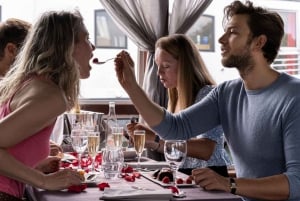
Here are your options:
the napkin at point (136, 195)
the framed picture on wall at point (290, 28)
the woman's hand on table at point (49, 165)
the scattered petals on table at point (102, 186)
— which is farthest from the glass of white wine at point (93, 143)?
the framed picture on wall at point (290, 28)

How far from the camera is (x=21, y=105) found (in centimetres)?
157

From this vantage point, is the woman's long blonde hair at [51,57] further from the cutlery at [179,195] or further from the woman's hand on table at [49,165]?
the cutlery at [179,195]

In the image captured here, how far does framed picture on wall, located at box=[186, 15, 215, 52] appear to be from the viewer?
4.07 m

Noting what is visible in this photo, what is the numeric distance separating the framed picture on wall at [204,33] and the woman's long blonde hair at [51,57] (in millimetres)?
2312

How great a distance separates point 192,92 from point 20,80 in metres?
1.17

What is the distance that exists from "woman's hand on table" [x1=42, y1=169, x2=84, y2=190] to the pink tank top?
0.40ft

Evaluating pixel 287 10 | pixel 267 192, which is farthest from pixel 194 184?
pixel 287 10

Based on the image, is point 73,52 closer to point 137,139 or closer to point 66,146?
point 137,139

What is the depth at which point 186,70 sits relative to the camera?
2695mm

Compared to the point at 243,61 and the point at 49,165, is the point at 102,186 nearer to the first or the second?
the point at 49,165

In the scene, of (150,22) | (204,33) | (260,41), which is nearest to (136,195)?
(260,41)

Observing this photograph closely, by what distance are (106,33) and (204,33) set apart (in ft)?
2.87

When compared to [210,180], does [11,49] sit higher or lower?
higher

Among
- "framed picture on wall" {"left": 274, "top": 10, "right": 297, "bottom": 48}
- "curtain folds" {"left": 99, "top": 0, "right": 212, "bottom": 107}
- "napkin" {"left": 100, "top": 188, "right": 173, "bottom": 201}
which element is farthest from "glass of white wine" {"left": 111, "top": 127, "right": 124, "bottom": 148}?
A: "framed picture on wall" {"left": 274, "top": 10, "right": 297, "bottom": 48}
